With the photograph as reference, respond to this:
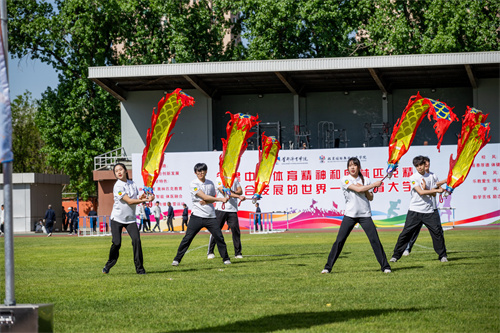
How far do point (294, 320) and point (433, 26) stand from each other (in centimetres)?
4238

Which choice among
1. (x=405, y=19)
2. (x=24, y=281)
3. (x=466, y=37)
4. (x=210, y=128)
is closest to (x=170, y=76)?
(x=210, y=128)

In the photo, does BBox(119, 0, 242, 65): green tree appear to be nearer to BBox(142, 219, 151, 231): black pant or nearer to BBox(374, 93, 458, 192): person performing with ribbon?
BBox(142, 219, 151, 231): black pant

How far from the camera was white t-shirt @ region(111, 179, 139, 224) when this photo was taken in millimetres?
12734

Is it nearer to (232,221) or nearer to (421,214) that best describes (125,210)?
(232,221)

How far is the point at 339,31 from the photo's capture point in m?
49.3

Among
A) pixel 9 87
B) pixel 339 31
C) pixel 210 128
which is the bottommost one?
pixel 9 87

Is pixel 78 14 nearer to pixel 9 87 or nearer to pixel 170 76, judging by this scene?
pixel 170 76

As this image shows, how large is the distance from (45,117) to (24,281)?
40.0 m

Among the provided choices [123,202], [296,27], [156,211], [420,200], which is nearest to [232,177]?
[123,202]

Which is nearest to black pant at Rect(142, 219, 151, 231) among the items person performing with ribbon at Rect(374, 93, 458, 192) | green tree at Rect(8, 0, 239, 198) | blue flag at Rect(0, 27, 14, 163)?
green tree at Rect(8, 0, 239, 198)

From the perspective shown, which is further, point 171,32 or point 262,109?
point 171,32

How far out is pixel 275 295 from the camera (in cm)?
962

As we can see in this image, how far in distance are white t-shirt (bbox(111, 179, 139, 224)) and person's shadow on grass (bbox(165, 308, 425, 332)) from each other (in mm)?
5407

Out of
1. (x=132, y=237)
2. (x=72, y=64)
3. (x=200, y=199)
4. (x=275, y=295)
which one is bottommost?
(x=275, y=295)
